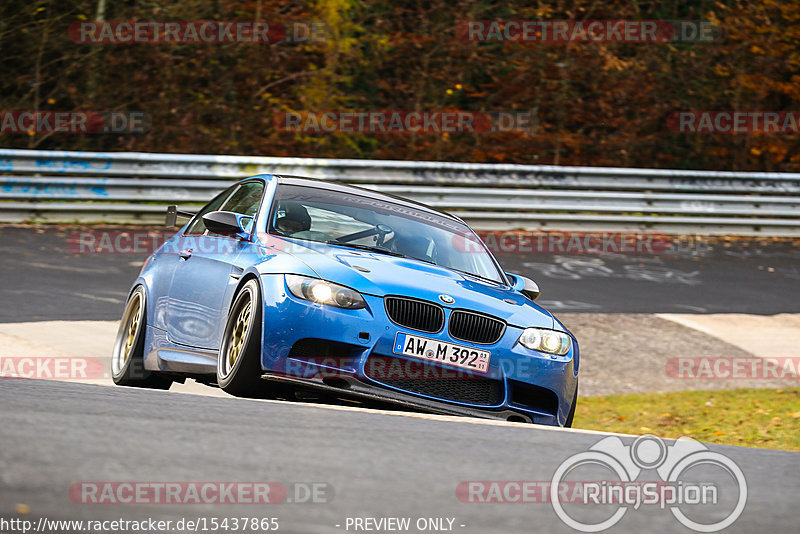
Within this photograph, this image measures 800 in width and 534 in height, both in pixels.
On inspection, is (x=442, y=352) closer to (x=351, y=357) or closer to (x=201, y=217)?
(x=351, y=357)

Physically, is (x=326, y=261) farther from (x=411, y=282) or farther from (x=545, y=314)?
(x=545, y=314)

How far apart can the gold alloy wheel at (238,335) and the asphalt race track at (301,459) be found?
1.05 metres

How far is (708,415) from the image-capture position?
29.0 ft

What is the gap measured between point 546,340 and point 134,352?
9.57ft

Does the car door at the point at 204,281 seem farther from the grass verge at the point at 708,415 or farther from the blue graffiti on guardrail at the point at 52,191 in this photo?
the blue graffiti on guardrail at the point at 52,191

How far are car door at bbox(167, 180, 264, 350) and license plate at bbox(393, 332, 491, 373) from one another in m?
1.19

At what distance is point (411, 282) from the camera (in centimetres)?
617

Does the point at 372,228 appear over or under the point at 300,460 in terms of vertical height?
over

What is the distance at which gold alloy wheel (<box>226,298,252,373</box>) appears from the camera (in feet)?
20.1

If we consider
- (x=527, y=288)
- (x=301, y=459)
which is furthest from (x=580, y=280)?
(x=301, y=459)

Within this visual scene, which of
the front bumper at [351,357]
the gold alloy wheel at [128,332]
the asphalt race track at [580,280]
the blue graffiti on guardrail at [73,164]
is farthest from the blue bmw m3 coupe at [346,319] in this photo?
the blue graffiti on guardrail at [73,164]

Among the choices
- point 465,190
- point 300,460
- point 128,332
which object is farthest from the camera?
point 465,190

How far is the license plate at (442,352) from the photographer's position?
591cm

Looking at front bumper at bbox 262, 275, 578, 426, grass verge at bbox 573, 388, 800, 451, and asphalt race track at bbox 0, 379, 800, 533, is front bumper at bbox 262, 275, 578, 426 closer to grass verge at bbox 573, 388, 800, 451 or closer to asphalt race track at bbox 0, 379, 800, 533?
asphalt race track at bbox 0, 379, 800, 533
